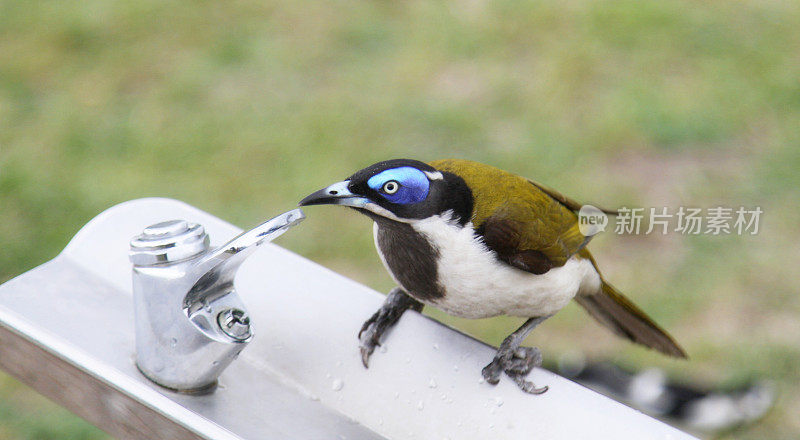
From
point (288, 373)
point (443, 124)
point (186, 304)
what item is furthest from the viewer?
point (443, 124)

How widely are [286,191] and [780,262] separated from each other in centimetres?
183

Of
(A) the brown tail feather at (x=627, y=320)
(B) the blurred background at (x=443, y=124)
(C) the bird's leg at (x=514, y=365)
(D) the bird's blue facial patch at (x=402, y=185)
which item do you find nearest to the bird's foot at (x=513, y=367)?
(C) the bird's leg at (x=514, y=365)

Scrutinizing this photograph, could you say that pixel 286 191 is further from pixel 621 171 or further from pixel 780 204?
pixel 780 204

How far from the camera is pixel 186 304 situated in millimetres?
1359

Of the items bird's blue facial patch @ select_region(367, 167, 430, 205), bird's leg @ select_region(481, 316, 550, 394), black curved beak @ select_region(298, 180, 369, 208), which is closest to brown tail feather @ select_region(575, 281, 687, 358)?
bird's leg @ select_region(481, 316, 550, 394)

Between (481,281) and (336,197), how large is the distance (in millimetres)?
360

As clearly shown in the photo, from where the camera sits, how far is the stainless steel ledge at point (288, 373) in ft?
4.46

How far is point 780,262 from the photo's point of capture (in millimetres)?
3045

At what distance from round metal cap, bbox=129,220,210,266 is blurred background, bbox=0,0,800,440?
1.42 m

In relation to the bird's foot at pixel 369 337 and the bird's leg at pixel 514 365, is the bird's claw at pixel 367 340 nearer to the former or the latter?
the bird's foot at pixel 369 337

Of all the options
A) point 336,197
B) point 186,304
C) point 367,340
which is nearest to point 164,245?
point 186,304

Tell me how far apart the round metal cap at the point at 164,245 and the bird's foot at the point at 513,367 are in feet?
1.74

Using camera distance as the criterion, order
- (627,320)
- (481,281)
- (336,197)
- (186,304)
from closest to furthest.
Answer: (336,197) < (186,304) < (481,281) < (627,320)

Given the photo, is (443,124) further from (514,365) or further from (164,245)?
(164,245)
